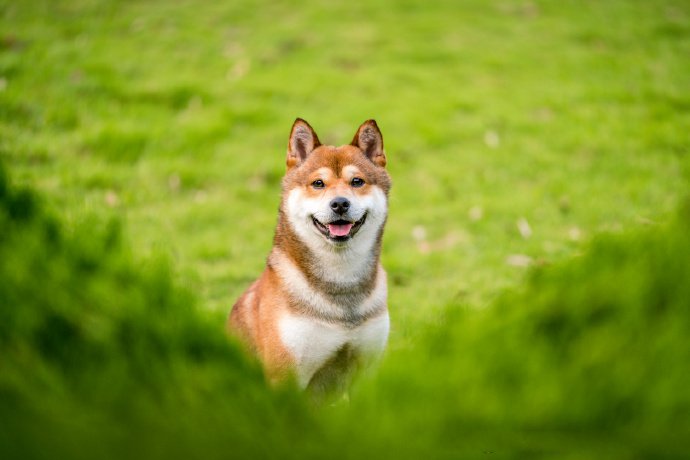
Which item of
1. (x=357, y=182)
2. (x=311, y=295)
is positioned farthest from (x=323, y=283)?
(x=357, y=182)

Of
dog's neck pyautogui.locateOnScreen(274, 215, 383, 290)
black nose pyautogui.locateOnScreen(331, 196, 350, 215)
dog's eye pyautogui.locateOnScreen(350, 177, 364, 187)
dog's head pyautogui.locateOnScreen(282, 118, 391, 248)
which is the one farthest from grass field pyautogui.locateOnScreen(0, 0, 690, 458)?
dog's eye pyautogui.locateOnScreen(350, 177, 364, 187)

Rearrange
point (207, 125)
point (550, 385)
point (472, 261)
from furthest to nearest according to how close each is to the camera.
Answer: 1. point (207, 125)
2. point (472, 261)
3. point (550, 385)

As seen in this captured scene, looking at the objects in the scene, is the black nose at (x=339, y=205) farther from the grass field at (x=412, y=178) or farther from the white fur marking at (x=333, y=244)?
the grass field at (x=412, y=178)

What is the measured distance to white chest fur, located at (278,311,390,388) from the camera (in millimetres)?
3590

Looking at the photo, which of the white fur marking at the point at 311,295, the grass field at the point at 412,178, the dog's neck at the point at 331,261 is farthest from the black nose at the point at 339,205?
the grass field at the point at 412,178

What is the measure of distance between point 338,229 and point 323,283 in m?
0.36

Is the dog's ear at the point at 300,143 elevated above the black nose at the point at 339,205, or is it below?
above

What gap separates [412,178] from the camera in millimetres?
7641

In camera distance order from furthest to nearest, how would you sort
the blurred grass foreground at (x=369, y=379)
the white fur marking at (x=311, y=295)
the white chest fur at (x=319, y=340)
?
the white fur marking at (x=311, y=295) → the white chest fur at (x=319, y=340) → the blurred grass foreground at (x=369, y=379)

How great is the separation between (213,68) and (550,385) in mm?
9365

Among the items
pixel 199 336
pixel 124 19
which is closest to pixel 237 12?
pixel 124 19

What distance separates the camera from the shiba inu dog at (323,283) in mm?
3650

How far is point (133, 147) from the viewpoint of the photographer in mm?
7828

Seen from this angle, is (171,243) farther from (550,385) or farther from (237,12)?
(237,12)
